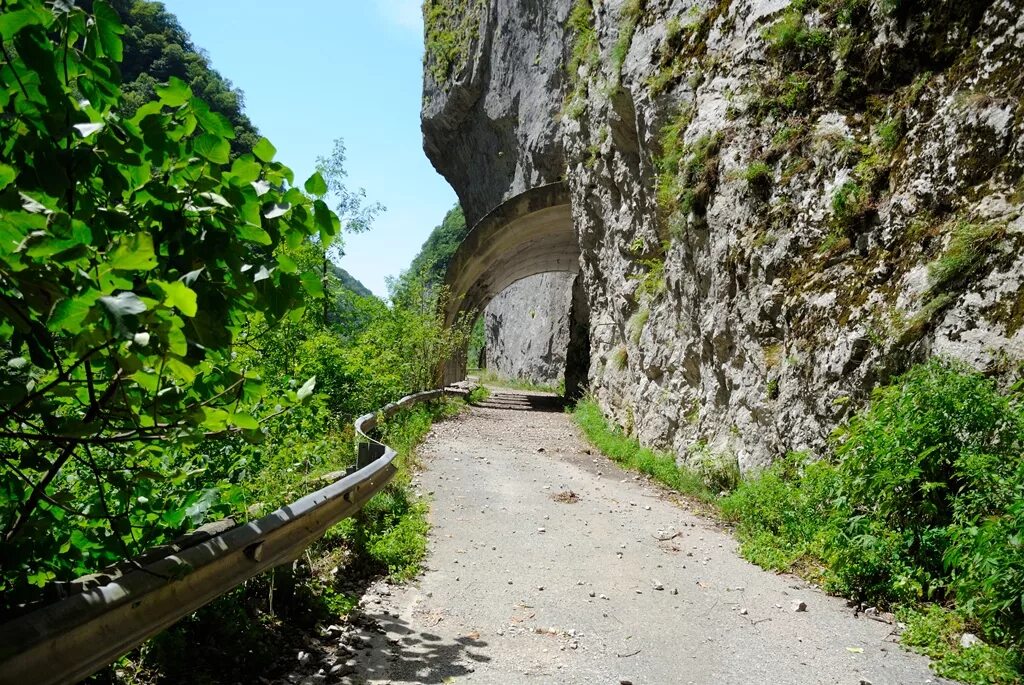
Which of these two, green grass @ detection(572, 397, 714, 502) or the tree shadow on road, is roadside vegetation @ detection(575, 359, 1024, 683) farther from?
the tree shadow on road

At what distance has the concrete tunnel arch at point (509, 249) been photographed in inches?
845

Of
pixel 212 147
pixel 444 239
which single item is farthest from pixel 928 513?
pixel 444 239

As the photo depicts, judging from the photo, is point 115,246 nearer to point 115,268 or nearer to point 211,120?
point 115,268

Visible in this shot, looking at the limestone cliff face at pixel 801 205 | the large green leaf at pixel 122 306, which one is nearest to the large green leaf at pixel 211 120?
the large green leaf at pixel 122 306

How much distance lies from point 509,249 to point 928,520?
19366 mm

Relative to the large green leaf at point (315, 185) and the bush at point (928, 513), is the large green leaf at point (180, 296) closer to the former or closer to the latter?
the large green leaf at point (315, 185)

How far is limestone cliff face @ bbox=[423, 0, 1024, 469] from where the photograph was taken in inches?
236

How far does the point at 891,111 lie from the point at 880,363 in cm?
306

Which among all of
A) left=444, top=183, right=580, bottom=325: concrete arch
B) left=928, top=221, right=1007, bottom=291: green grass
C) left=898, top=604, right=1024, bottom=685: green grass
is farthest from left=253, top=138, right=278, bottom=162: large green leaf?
left=444, top=183, right=580, bottom=325: concrete arch

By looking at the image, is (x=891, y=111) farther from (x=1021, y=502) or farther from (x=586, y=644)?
(x=586, y=644)

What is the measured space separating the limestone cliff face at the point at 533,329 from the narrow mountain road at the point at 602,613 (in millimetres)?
24291

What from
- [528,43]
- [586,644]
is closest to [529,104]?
[528,43]

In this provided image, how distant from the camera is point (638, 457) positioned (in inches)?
445

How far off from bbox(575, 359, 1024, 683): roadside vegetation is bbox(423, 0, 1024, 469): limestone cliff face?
→ 0.56m
